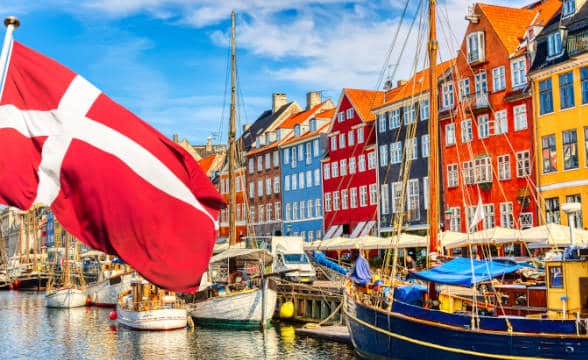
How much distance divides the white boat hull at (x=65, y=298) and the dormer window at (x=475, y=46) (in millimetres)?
35751

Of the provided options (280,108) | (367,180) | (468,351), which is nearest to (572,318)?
(468,351)

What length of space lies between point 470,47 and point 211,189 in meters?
47.3

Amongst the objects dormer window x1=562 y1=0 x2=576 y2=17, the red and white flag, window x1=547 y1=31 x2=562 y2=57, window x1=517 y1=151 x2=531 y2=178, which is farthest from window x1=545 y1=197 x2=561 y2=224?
the red and white flag

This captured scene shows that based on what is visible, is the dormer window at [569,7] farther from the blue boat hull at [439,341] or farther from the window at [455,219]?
the blue boat hull at [439,341]

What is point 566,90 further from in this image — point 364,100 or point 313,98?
point 313,98

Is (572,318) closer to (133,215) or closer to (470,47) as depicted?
(133,215)

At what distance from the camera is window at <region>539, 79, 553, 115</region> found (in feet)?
154

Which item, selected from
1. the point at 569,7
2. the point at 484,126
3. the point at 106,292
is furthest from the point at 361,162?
the point at 569,7

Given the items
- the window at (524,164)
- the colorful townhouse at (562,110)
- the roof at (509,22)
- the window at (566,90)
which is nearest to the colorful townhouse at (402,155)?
the roof at (509,22)

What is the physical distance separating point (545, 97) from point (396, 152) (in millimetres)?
17608

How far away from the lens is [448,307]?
2588 cm

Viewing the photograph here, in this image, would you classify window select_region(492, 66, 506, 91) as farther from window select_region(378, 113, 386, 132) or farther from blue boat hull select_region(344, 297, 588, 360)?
blue boat hull select_region(344, 297, 588, 360)

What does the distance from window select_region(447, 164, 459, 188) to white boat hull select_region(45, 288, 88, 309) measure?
101ft

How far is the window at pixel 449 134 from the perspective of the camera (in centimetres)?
5569
